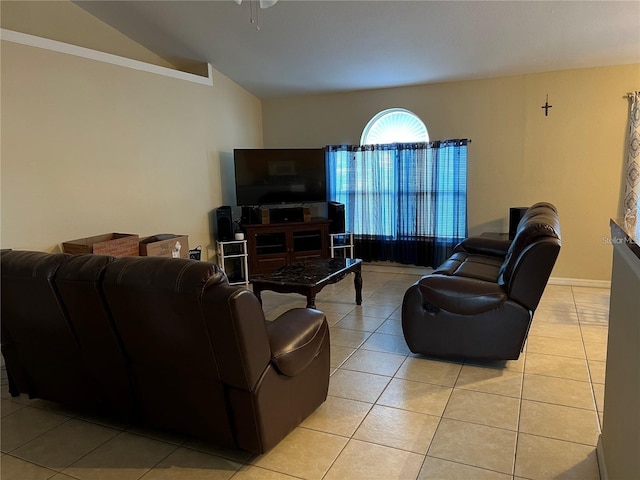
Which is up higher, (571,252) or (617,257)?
(617,257)

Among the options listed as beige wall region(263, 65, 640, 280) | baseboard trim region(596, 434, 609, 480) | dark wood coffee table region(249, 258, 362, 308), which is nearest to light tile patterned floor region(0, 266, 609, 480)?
baseboard trim region(596, 434, 609, 480)

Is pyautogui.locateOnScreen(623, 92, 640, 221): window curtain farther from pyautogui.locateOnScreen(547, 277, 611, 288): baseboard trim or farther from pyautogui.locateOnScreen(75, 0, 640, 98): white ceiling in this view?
pyautogui.locateOnScreen(547, 277, 611, 288): baseboard trim

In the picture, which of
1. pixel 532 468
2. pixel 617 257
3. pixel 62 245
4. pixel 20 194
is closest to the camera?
pixel 617 257

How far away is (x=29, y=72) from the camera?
3518 mm

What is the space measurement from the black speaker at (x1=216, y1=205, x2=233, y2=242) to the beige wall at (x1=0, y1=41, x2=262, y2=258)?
0.17m

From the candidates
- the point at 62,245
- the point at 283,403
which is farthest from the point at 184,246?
the point at 283,403

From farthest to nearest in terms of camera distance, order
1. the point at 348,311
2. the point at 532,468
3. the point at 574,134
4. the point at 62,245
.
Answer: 1. the point at 574,134
2. the point at 348,311
3. the point at 62,245
4. the point at 532,468

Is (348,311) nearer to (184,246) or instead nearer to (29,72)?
(184,246)

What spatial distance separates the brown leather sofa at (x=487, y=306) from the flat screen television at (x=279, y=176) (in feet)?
9.57

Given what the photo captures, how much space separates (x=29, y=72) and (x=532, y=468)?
421cm

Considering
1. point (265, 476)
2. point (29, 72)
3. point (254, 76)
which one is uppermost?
point (254, 76)

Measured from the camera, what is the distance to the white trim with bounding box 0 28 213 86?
135 inches

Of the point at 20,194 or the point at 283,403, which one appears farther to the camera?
the point at 20,194

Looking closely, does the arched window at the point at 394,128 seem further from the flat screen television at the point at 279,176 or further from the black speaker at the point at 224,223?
Result: the black speaker at the point at 224,223
